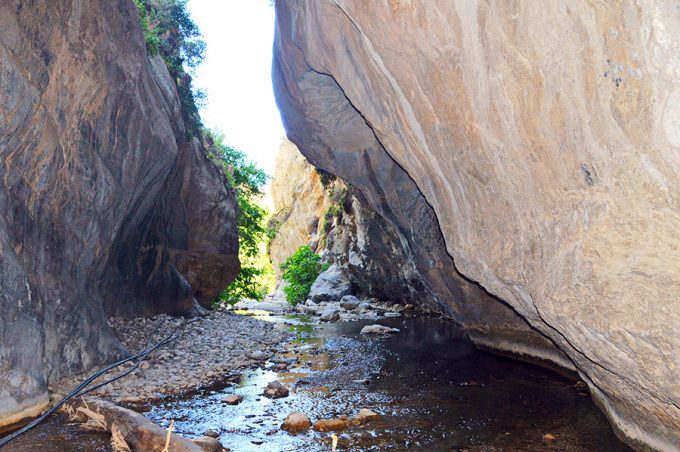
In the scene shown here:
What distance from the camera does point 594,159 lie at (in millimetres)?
3471

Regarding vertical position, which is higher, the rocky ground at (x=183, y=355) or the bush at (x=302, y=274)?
the bush at (x=302, y=274)

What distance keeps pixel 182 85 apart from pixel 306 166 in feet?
106

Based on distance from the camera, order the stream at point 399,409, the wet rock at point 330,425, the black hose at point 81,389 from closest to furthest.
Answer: the black hose at point 81,389 → the stream at point 399,409 → the wet rock at point 330,425

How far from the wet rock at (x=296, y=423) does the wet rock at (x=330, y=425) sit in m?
0.13

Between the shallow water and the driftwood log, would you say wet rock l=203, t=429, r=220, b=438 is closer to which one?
the shallow water

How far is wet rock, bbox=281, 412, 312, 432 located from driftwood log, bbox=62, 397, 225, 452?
97 cm

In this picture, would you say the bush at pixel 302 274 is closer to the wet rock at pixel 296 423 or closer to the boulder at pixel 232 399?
the boulder at pixel 232 399

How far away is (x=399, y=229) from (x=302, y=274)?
21.0 meters

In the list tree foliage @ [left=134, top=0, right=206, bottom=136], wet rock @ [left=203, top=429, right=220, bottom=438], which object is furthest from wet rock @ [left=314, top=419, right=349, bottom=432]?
tree foliage @ [left=134, top=0, right=206, bottom=136]

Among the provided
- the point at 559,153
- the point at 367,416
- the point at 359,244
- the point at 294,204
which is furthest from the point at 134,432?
the point at 294,204

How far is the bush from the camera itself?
33281 millimetres

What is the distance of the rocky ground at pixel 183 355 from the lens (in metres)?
7.37

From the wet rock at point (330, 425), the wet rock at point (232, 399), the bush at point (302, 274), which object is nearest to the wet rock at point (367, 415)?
the wet rock at point (330, 425)

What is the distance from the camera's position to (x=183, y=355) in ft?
33.5
